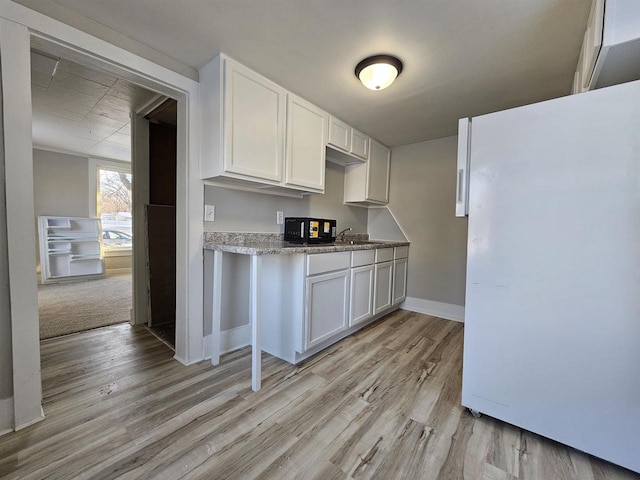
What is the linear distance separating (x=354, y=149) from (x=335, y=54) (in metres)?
1.26

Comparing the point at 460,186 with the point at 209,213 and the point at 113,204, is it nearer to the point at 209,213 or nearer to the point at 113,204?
the point at 209,213

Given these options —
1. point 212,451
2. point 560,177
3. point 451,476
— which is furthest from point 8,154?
point 560,177

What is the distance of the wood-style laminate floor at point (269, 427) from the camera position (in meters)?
1.14

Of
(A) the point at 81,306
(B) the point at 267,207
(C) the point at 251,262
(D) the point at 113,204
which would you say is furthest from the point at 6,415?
(D) the point at 113,204

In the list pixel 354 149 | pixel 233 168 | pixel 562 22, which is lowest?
pixel 233 168

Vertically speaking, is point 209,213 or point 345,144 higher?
point 345,144

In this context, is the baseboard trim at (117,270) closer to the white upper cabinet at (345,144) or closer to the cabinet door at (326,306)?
the white upper cabinet at (345,144)

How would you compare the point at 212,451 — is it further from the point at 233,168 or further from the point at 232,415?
the point at 233,168

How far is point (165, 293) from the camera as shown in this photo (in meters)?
2.84

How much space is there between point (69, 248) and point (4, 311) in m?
4.47

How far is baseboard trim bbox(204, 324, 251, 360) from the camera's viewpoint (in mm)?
2107

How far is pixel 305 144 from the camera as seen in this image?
2346mm

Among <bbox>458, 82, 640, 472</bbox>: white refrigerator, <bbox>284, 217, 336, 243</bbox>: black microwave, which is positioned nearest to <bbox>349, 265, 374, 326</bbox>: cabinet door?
<bbox>284, 217, 336, 243</bbox>: black microwave

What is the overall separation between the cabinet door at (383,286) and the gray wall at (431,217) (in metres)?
0.56
